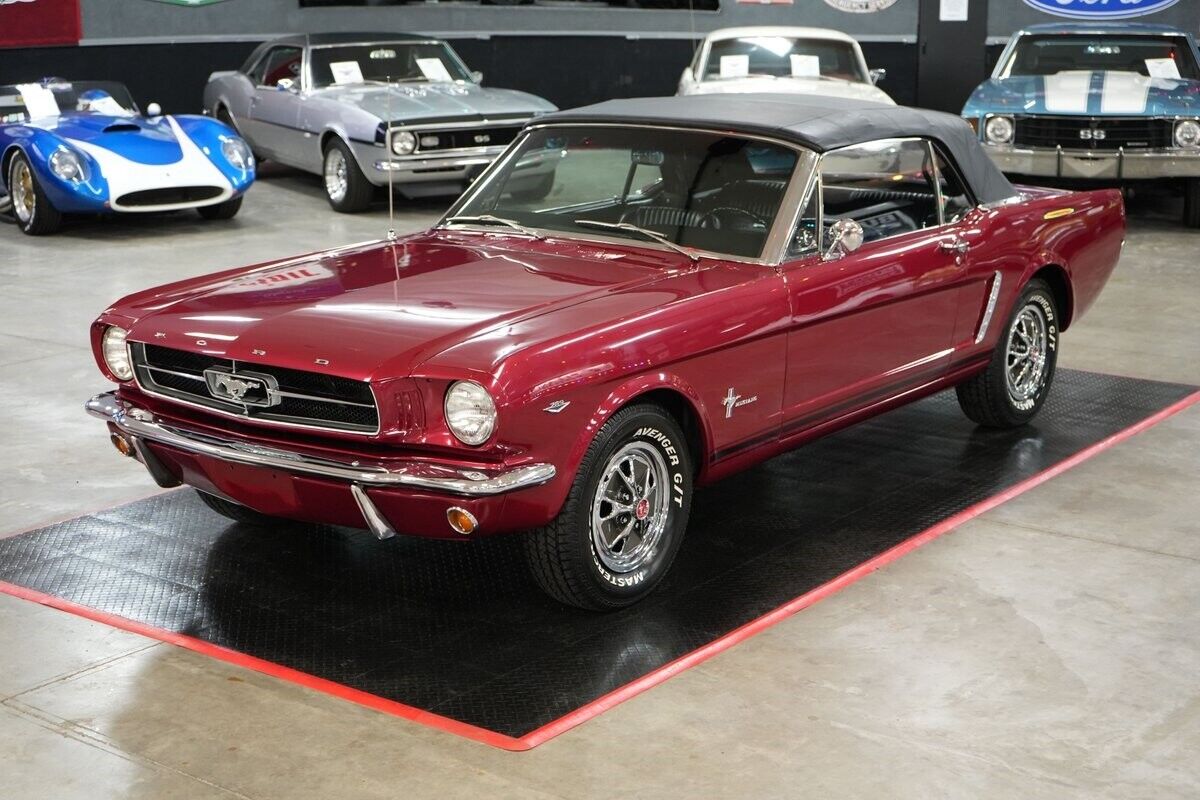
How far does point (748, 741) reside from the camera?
11.7ft

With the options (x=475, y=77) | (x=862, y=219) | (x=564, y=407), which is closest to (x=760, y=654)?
(x=564, y=407)

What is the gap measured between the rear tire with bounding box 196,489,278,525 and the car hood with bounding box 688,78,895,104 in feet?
28.2

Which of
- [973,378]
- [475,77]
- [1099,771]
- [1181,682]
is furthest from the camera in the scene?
[475,77]

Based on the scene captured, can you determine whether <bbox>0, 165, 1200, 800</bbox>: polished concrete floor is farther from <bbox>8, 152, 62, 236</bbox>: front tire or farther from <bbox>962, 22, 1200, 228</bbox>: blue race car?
<bbox>8, 152, 62, 236</bbox>: front tire

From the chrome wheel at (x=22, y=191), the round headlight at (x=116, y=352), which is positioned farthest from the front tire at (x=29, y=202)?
the round headlight at (x=116, y=352)

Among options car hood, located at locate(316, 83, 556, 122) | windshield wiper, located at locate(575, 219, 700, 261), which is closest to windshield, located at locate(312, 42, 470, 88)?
car hood, located at locate(316, 83, 556, 122)

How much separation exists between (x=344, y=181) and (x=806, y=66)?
419cm

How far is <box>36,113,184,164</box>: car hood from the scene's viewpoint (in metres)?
11.1

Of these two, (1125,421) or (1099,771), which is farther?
(1125,421)

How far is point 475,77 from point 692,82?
189 centimetres

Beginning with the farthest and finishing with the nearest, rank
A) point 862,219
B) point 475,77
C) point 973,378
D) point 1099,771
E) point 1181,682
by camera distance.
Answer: point 475,77 → point 973,378 → point 862,219 → point 1181,682 → point 1099,771

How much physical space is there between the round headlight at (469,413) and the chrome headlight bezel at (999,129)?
8484 millimetres

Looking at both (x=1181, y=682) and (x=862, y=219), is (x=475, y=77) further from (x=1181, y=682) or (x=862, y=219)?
(x=1181, y=682)

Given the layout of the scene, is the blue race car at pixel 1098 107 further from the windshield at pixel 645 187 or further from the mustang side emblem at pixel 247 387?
the mustang side emblem at pixel 247 387
